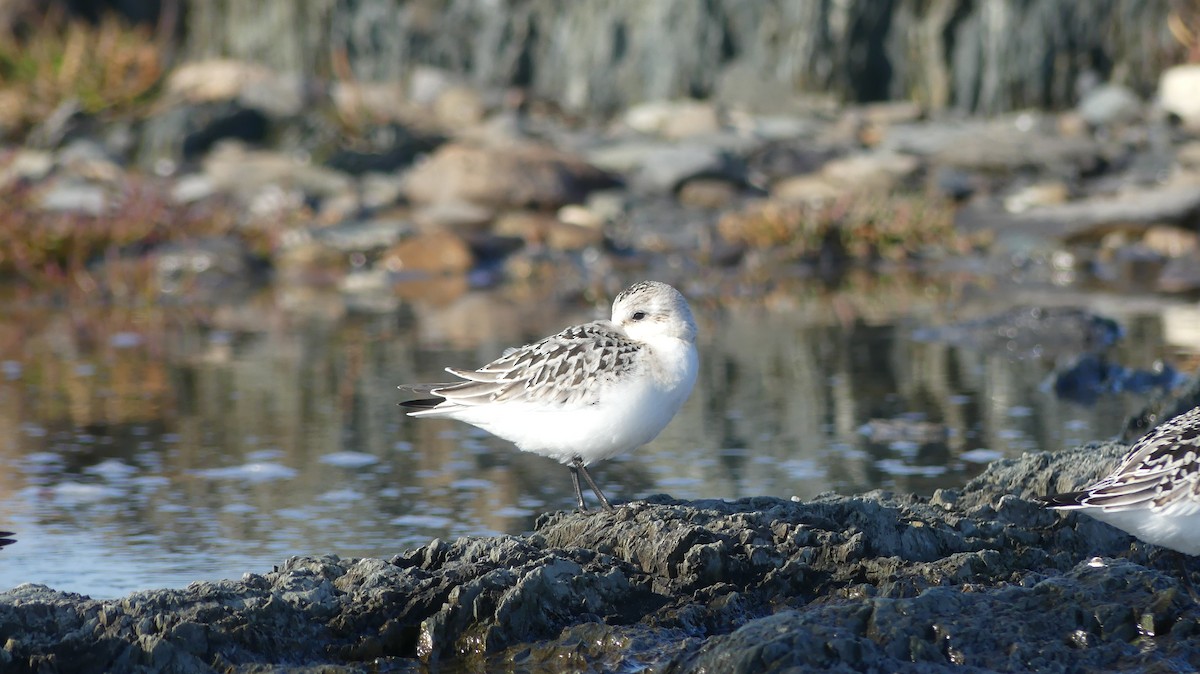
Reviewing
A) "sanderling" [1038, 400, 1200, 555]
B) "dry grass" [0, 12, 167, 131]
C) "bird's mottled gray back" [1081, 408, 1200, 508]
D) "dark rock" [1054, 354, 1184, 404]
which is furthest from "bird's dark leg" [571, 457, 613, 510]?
"dry grass" [0, 12, 167, 131]

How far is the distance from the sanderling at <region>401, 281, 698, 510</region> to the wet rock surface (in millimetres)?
329

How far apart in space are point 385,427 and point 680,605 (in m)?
4.56

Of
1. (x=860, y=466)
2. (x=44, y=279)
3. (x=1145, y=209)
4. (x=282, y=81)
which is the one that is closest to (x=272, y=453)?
(x=860, y=466)

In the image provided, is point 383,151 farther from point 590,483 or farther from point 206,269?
point 590,483

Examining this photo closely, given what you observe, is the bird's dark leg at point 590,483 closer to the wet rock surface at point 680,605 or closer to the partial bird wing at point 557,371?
the wet rock surface at point 680,605

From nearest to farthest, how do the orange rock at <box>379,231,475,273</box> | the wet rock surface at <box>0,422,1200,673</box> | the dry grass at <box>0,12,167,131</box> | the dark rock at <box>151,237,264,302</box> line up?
the wet rock surface at <box>0,422,1200,673</box> < the dark rock at <box>151,237,264,302</box> < the orange rock at <box>379,231,475,273</box> < the dry grass at <box>0,12,167,131</box>

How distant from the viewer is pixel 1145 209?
1834cm

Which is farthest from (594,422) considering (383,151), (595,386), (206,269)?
(383,151)

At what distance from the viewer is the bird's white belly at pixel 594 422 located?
247 inches

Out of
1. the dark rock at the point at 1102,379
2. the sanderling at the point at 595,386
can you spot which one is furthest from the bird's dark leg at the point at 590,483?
the dark rock at the point at 1102,379

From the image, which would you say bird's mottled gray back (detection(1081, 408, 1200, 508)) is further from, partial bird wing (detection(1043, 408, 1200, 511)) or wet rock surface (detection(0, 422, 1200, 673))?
wet rock surface (detection(0, 422, 1200, 673))

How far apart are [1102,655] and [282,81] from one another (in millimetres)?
20950

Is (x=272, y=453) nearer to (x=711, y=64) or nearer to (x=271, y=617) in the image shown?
(x=271, y=617)

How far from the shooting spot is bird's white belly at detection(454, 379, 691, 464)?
20.6 feet
